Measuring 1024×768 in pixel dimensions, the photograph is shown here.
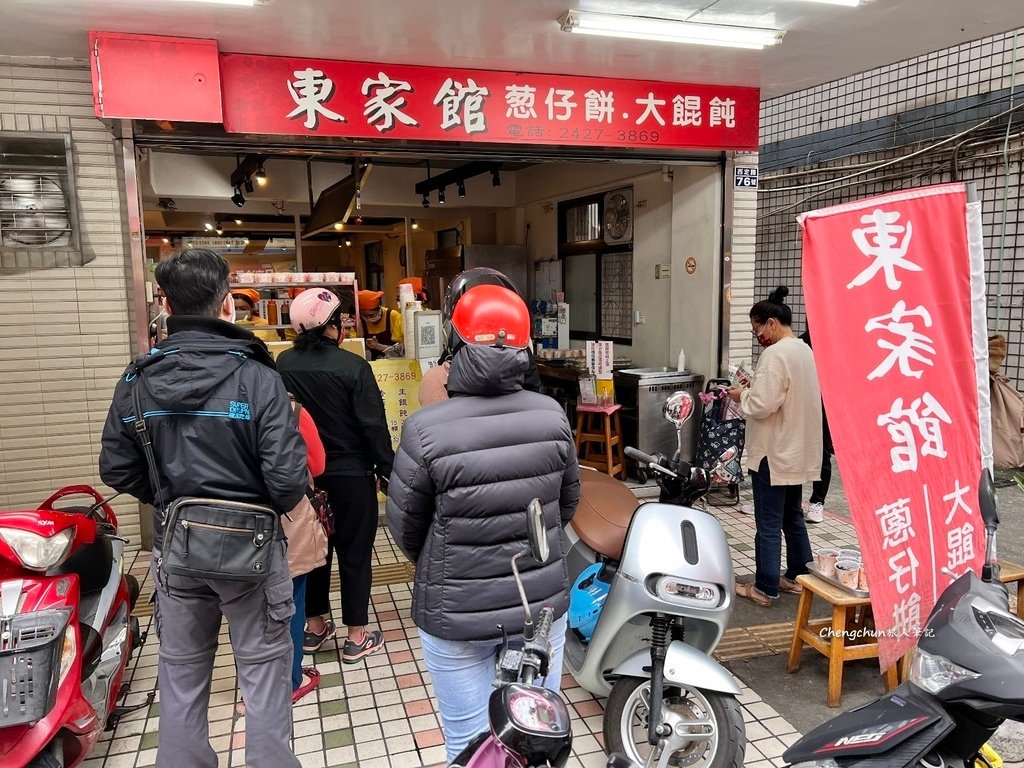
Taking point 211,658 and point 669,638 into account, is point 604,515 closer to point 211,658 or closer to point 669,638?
point 669,638

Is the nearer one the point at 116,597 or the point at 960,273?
the point at 960,273

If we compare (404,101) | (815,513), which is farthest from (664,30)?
(815,513)

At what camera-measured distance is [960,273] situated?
279 centimetres

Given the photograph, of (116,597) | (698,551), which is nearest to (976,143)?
(698,551)

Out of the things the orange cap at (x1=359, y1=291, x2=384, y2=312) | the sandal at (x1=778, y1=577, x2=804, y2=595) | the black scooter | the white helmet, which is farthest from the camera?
the orange cap at (x1=359, y1=291, x2=384, y2=312)

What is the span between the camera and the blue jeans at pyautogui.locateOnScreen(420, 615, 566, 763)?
230 centimetres

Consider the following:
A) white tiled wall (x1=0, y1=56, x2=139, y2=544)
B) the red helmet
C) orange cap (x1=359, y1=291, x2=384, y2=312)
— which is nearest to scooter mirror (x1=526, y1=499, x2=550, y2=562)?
the red helmet

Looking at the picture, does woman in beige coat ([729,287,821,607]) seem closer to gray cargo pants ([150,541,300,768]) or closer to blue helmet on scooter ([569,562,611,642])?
blue helmet on scooter ([569,562,611,642])

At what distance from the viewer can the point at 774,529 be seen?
4371mm

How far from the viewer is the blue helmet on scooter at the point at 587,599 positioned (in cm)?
329

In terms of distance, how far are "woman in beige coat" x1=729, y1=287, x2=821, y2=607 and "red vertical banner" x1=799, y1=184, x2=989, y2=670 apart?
1.38 meters

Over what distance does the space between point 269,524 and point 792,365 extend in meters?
3.19

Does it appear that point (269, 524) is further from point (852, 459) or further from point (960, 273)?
point (960, 273)

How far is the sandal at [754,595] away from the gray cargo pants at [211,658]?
120 inches
